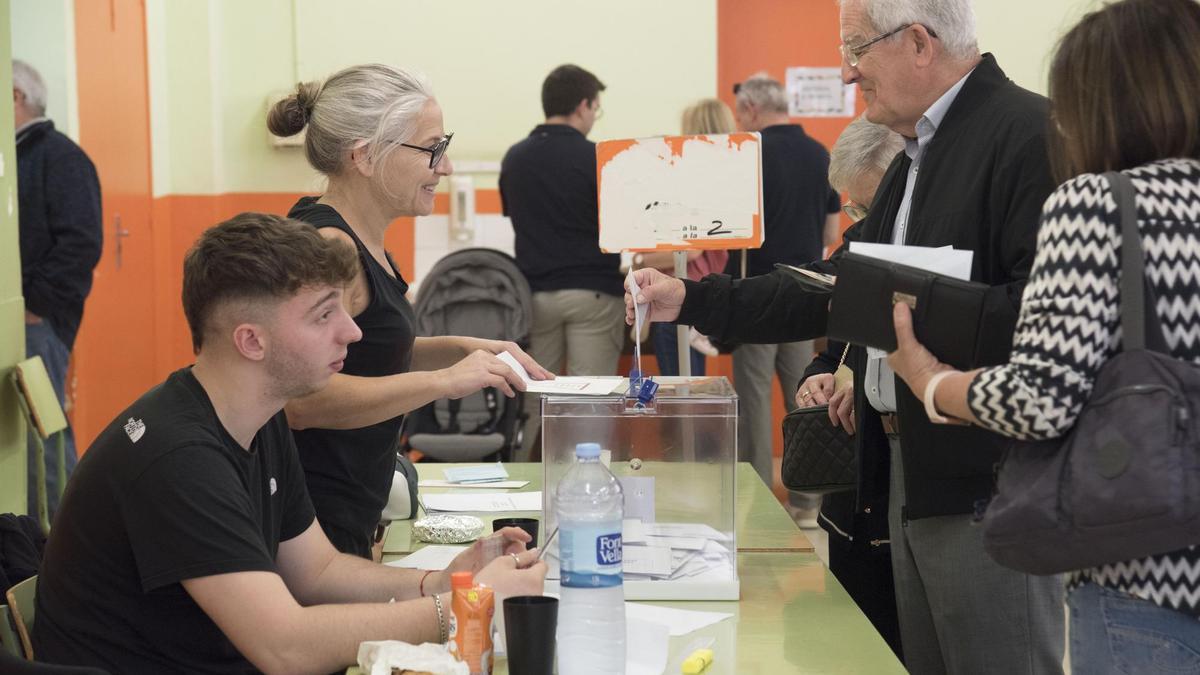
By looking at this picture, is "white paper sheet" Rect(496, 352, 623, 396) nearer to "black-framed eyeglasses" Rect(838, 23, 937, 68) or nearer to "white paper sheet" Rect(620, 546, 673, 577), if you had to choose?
"white paper sheet" Rect(620, 546, 673, 577)

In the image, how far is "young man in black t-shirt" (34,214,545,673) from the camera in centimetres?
171

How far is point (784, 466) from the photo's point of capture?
104 inches

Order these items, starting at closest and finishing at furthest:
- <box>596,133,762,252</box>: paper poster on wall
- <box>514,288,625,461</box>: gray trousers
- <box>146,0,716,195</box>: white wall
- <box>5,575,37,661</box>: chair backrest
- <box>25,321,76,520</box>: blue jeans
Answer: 1. <box>5,575,37,661</box>: chair backrest
2. <box>596,133,762,252</box>: paper poster on wall
3. <box>25,321,76,520</box>: blue jeans
4. <box>514,288,625,461</box>: gray trousers
5. <box>146,0,716,195</box>: white wall

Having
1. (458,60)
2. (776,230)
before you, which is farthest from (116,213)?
(776,230)

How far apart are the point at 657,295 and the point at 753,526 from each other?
53 cm

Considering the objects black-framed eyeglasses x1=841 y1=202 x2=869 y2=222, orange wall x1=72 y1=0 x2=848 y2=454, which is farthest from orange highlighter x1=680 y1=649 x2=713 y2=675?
orange wall x1=72 y1=0 x2=848 y2=454

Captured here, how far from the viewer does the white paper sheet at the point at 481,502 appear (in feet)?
9.16

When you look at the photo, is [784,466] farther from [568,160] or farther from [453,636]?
[568,160]

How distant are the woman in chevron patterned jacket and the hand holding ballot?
900mm

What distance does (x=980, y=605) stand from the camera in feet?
6.81

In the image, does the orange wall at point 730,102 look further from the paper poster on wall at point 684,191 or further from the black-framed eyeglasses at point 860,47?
the black-framed eyeglasses at point 860,47

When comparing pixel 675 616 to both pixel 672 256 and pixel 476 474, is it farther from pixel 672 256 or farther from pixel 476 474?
pixel 672 256

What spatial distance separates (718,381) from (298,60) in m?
4.94

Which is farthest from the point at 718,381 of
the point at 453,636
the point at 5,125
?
the point at 5,125
